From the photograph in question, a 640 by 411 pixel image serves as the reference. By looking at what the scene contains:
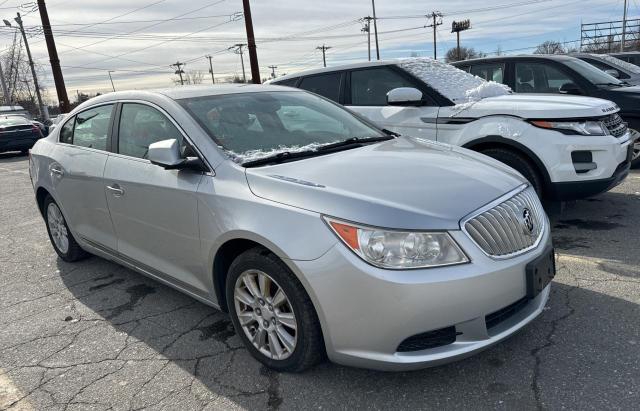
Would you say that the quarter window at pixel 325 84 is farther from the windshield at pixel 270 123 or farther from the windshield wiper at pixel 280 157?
the windshield wiper at pixel 280 157

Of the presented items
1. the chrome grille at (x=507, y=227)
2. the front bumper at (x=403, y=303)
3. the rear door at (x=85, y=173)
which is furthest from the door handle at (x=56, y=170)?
the chrome grille at (x=507, y=227)

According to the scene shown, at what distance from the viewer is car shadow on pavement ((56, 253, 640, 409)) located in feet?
8.23

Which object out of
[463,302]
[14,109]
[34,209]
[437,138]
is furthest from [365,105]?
[14,109]

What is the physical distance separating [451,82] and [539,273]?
11.5ft

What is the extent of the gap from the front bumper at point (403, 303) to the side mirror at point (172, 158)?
1011 millimetres

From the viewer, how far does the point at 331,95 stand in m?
6.21

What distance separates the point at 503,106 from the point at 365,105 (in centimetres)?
158

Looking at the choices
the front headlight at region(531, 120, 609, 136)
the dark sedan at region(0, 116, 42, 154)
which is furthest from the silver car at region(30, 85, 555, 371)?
the dark sedan at region(0, 116, 42, 154)

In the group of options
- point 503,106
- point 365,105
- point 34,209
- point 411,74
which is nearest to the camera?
point 503,106

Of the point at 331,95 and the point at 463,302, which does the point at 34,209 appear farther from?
the point at 463,302

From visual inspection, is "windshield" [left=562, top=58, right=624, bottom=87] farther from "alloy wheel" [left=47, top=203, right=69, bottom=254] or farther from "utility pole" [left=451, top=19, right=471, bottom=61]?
"utility pole" [left=451, top=19, right=471, bottom=61]

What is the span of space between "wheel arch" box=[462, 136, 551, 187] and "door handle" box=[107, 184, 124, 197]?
327 cm

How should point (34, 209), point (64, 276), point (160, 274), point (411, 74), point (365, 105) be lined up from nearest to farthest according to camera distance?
point (160, 274), point (64, 276), point (411, 74), point (365, 105), point (34, 209)

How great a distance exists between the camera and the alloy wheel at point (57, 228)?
4.79 m
